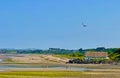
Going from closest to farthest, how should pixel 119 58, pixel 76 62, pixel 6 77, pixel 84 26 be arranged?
1. pixel 6 77
2. pixel 84 26
3. pixel 76 62
4. pixel 119 58

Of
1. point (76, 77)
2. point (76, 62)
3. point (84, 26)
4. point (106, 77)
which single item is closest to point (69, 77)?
point (76, 77)

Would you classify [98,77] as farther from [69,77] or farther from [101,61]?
[101,61]

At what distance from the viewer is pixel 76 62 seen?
10919 centimetres

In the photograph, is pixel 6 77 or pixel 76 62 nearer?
pixel 6 77

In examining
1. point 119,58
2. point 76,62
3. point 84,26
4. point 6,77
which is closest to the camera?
point 6,77

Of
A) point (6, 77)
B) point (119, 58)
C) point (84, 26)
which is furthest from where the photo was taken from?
point (119, 58)

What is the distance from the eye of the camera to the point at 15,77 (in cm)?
5062

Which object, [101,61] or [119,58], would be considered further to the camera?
[119,58]

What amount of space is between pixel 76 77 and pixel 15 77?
25.8 ft

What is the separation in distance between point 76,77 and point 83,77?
920 mm

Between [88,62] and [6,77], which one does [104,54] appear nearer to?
[88,62]

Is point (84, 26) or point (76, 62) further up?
point (84, 26)

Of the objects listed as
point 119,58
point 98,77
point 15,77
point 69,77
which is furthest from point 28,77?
point 119,58

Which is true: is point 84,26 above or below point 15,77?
above
